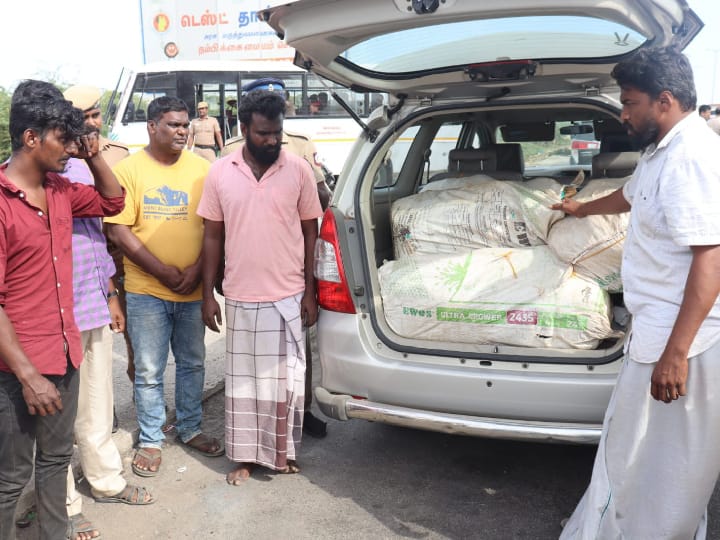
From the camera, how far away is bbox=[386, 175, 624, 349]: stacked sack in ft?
10.2

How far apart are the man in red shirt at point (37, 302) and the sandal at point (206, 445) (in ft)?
4.09

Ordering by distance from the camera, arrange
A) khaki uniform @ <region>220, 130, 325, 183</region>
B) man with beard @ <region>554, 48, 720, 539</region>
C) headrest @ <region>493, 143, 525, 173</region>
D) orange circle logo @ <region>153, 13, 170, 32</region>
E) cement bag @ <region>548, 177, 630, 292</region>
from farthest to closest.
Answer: orange circle logo @ <region>153, 13, 170, 32</region>
khaki uniform @ <region>220, 130, 325, 183</region>
headrest @ <region>493, 143, 525, 173</region>
cement bag @ <region>548, 177, 630, 292</region>
man with beard @ <region>554, 48, 720, 539</region>

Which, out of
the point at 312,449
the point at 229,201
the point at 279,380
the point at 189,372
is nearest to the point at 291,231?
the point at 229,201

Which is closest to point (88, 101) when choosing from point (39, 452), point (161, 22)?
point (39, 452)

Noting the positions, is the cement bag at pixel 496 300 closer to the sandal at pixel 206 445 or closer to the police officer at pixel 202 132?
the sandal at pixel 206 445

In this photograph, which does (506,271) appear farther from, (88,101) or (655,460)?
(88,101)

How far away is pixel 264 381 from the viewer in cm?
354

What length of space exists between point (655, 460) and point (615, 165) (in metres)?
1.96

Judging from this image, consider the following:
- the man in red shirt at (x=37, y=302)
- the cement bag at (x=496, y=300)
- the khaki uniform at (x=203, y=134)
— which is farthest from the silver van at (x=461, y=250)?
the khaki uniform at (x=203, y=134)

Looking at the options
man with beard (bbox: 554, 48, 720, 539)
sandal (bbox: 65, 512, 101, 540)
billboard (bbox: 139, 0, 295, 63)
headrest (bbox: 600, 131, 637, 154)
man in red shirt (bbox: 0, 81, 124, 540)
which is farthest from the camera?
billboard (bbox: 139, 0, 295, 63)

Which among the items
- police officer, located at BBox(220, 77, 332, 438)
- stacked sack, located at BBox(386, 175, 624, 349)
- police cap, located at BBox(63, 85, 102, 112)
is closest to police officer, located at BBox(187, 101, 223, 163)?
police officer, located at BBox(220, 77, 332, 438)

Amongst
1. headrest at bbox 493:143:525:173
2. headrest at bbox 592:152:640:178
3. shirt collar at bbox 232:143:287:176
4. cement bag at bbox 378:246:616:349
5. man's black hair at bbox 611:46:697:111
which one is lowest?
cement bag at bbox 378:246:616:349

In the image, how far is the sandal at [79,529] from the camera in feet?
9.93

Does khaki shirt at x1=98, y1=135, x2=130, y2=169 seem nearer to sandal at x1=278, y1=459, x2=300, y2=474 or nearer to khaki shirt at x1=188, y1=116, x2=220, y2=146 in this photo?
sandal at x1=278, y1=459, x2=300, y2=474
